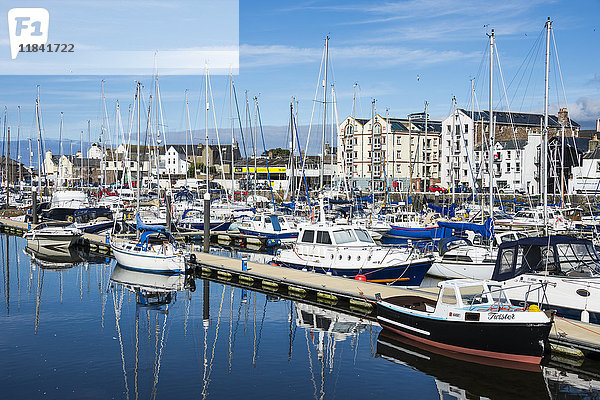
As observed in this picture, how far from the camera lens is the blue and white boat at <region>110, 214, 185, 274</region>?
34562mm

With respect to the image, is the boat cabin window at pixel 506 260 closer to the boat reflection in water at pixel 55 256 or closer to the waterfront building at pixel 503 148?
the boat reflection in water at pixel 55 256

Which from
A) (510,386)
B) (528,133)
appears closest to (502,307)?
(510,386)

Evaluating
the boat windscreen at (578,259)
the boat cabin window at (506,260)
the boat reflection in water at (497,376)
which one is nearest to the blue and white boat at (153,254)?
the boat reflection in water at (497,376)

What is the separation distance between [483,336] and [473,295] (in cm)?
138

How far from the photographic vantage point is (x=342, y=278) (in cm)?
3005

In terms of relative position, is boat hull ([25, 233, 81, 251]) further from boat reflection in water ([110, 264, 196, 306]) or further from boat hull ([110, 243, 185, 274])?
boat hull ([110, 243, 185, 274])

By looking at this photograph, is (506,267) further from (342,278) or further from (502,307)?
(342,278)

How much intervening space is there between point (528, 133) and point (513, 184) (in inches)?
376

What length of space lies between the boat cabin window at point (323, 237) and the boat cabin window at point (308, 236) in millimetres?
363

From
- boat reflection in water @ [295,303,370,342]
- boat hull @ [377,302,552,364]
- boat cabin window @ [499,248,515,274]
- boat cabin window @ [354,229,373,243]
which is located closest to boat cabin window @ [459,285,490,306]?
boat hull @ [377,302,552,364]

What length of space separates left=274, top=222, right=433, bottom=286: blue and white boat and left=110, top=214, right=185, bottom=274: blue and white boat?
5.84 meters

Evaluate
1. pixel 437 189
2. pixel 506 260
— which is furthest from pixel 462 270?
pixel 437 189

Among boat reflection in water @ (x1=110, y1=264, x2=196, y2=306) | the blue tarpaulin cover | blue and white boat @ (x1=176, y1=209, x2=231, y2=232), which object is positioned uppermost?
the blue tarpaulin cover

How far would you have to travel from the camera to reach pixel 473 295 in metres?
19.9
